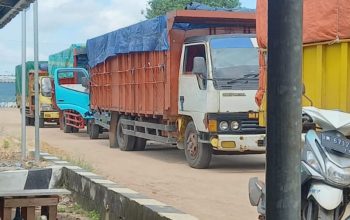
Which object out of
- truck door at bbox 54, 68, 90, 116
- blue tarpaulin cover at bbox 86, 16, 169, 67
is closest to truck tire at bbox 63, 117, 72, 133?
truck door at bbox 54, 68, 90, 116

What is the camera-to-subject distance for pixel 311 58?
5.60 meters

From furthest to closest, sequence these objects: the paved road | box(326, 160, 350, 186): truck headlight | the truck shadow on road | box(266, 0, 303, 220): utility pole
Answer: the truck shadow on road
the paved road
box(326, 160, 350, 186): truck headlight
box(266, 0, 303, 220): utility pole

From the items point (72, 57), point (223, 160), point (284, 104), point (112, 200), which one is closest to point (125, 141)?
point (223, 160)

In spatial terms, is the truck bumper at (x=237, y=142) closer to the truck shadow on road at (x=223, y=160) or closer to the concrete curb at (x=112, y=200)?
the truck shadow on road at (x=223, y=160)

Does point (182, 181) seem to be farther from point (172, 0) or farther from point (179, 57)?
point (172, 0)

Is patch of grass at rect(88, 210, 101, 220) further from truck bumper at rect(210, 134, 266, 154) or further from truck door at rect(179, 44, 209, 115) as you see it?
truck door at rect(179, 44, 209, 115)

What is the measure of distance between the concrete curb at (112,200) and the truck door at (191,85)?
3332 mm

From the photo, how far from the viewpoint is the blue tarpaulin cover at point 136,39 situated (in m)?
13.2

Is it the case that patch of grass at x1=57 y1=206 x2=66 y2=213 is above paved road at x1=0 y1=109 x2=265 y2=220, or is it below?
below

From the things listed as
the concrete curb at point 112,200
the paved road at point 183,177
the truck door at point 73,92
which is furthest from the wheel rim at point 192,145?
the truck door at point 73,92

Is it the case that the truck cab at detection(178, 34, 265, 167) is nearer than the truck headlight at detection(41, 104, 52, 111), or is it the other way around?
the truck cab at detection(178, 34, 265, 167)

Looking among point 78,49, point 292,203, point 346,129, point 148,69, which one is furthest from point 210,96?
point 78,49

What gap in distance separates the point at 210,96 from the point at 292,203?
32.7ft

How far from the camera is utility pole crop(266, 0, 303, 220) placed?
5.91ft
